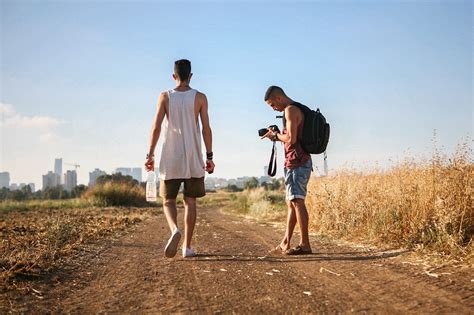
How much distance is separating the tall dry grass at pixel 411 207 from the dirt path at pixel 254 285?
677 millimetres

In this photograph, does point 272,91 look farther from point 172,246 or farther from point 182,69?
point 172,246

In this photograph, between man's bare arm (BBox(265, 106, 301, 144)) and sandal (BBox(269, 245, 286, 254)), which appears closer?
man's bare arm (BBox(265, 106, 301, 144))

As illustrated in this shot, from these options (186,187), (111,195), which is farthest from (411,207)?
(111,195)

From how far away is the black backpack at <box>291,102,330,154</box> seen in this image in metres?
5.41

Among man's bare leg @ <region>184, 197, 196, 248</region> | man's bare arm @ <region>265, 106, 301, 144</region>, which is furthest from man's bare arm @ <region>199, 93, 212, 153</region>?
man's bare arm @ <region>265, 106, 301, 144</region>

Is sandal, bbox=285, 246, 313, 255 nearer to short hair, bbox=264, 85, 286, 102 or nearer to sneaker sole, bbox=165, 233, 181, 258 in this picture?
sneaker sole, bbox=165, 233, 181, 258

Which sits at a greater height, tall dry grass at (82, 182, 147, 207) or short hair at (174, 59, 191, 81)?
short hair at (174, 59, 191, 81)

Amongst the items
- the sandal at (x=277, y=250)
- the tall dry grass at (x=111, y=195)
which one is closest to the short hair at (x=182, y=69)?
the sandal at (x=277, y=250)

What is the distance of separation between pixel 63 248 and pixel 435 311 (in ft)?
15.3

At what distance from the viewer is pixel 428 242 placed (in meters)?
5.59

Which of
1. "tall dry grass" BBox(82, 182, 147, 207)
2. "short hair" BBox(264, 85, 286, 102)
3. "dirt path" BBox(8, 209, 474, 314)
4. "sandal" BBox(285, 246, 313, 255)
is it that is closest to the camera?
"dirt path" BBox(8, 209, 474, 314)

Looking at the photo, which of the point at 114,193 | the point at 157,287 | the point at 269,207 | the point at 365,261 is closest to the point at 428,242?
the point at 365,261

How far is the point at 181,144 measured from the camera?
5.42 m

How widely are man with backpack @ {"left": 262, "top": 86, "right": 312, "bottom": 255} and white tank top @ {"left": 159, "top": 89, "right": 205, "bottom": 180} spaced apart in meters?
1.04
